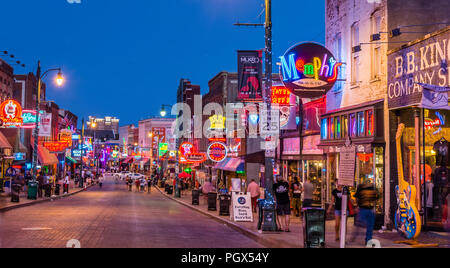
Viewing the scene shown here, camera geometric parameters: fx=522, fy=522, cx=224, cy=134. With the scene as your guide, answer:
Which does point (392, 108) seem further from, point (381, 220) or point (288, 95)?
point (288, 95)

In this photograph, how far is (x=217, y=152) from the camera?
1459 inches

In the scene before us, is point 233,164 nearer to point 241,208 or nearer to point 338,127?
point 241,208

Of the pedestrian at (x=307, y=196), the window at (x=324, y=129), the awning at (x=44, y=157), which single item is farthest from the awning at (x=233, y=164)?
the awning at (x=44, y=157)

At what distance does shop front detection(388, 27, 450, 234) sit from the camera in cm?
1591

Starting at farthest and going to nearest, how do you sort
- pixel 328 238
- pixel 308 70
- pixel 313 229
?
pixel 308 70
pixel 328 238
pixel 313 229

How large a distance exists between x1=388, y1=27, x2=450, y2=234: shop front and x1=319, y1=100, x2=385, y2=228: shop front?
2.04 feet

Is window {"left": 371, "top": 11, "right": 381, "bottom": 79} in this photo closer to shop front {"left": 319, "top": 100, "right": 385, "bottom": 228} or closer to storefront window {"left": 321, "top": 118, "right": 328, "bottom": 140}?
shop front {"left": 319, "top": 100, "right": 385, "bottom": 228}

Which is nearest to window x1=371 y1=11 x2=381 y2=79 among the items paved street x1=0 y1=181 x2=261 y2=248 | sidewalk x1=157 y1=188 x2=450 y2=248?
sidewalk x1=157 y1=188 x2=450 y2=248

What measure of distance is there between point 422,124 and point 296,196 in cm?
902

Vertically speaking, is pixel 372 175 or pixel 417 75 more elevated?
pixel 417 75

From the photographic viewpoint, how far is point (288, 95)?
2812 cm

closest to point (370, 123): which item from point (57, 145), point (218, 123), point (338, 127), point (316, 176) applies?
point (338, 127)
